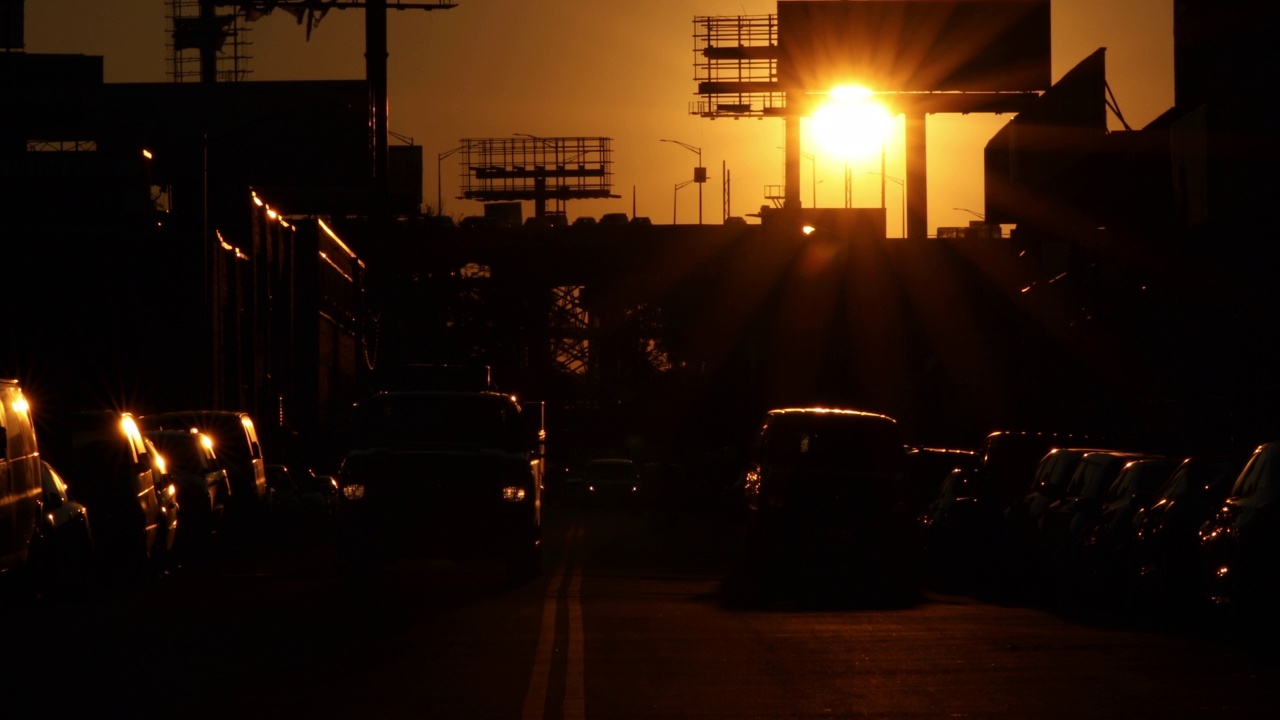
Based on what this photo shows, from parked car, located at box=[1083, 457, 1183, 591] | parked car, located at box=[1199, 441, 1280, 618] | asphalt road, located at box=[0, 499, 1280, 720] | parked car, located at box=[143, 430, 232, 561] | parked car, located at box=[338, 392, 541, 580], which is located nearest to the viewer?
asphalt road, located at box=[0, 499, 1280, 720]

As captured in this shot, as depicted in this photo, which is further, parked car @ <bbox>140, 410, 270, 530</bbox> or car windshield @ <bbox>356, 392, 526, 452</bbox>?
parked car @ <bbox>140, 410, 270, 530</bbox>

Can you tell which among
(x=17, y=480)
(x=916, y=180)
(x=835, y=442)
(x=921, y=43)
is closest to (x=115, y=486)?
(x=17, y=480)

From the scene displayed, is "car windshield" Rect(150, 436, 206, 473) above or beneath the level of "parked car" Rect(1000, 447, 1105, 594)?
above

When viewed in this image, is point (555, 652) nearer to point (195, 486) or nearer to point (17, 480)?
point (17, 480)

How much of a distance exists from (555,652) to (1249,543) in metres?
5.15

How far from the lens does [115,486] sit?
18.6m

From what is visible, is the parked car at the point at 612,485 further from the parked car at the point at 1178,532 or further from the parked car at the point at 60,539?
the parked car at the point at 1178,532

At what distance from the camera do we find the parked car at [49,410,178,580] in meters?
18.4

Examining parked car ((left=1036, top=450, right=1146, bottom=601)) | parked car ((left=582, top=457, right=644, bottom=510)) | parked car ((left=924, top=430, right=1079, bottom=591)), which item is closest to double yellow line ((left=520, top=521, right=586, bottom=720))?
parked car ((left=924, top=430, right=1079, bottom=591))

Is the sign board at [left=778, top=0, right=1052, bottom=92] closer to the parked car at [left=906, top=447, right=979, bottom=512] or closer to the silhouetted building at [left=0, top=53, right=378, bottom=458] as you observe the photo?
the silhouetted building at [left=0, top=53, right=378, bottom=458]

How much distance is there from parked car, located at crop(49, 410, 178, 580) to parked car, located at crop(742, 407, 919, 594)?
7427mm

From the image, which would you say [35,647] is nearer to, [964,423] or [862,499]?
[862,499]

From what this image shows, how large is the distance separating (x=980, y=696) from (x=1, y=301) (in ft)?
143

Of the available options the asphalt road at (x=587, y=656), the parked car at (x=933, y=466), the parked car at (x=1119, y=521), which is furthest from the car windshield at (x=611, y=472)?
the parked car at (x=1119, y=521)
